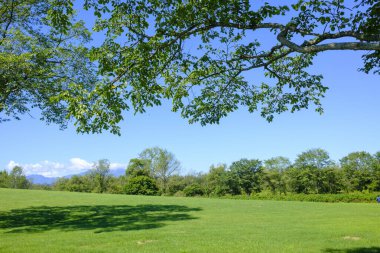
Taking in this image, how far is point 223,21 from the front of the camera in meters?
8.06

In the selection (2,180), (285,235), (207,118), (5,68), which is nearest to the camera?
(207,118)

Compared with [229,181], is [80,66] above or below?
above

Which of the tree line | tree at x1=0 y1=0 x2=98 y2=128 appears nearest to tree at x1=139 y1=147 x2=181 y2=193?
the tree line

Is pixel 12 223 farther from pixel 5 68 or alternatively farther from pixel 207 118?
pixel 207 118

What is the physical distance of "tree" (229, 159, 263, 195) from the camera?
83562 millimetres

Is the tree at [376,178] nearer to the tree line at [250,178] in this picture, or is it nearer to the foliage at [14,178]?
the tree line at [250,178]

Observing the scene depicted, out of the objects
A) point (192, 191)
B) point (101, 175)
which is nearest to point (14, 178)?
point (101, 175)

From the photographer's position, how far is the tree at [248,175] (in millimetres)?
83562

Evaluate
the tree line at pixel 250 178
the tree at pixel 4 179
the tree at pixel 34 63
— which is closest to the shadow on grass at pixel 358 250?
the tree at pixel 34 63

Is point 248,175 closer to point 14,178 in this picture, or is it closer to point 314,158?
point 314,158

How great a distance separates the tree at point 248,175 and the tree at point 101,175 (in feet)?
113

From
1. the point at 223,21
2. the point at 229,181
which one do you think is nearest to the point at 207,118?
the point at 223,21

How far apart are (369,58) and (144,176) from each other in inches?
2799

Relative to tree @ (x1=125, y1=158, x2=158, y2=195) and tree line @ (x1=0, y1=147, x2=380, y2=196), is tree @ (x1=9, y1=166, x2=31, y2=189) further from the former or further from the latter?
tree @ (x1=125, y1=158, x2=158, y2=195)
